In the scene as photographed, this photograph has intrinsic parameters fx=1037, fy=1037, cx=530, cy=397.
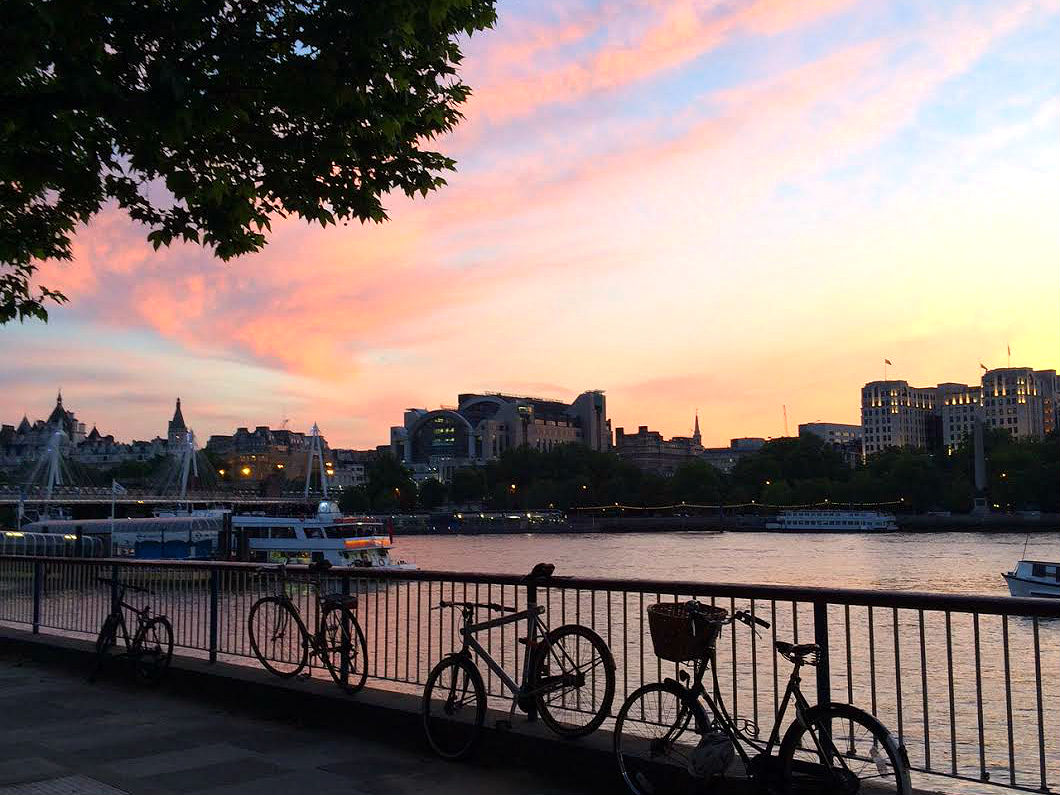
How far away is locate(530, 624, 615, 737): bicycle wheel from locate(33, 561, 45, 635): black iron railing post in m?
9.77

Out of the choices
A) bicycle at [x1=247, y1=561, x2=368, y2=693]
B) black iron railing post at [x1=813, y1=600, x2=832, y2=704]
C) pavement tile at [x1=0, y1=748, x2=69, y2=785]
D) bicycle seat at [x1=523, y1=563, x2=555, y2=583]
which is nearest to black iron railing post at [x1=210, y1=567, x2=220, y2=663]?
bicycle at [x1=247, y1=561, x2=368, y2=693]

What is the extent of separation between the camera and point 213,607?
11539 millimetres

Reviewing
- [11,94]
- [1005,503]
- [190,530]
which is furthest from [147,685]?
[1005,503]

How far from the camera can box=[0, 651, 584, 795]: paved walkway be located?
734 centimetres

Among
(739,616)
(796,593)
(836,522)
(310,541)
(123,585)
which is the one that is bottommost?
(836,522)

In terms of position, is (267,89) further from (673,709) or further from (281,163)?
(673,709)

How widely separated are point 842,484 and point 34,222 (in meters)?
178

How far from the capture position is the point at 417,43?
8234 millimetres

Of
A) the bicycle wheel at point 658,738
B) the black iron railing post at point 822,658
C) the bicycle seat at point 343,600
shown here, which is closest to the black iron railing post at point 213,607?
the bicycle seat at point 343,600

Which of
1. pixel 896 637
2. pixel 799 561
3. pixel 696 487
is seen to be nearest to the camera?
pixel 896 637

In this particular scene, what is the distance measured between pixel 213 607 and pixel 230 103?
19.8ft

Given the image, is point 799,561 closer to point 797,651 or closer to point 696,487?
point 797,651

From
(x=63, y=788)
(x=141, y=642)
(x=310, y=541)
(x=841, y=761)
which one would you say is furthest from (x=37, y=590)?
(x=310, y=541)

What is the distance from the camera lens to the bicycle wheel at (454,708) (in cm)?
799
